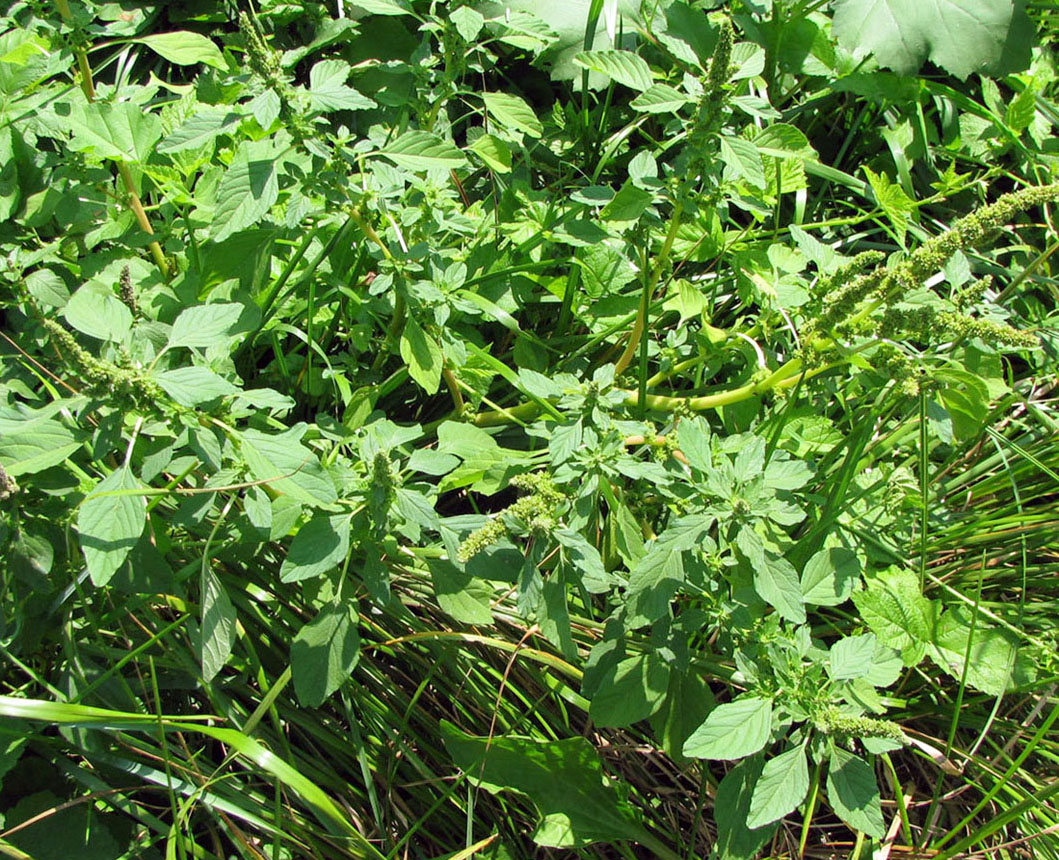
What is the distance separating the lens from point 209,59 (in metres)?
2.49

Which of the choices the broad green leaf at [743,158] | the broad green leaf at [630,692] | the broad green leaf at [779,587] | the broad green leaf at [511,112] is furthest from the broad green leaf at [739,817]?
the broad green leaf at [511,112]

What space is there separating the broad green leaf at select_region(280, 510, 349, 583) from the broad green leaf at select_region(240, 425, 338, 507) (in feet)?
0.16

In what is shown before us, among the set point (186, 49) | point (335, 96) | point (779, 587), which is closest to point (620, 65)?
point (335, 96)

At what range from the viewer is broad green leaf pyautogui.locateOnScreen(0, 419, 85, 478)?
60.6 inches

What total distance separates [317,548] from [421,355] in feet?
1.86

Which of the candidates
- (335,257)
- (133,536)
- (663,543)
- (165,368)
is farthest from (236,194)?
(663,543)

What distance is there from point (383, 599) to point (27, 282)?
1211 mm

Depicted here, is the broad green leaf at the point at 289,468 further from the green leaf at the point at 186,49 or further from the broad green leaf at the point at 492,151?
the green leaf at the point at 186,49

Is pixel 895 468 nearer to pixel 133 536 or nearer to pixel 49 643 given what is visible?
pixel 133 536

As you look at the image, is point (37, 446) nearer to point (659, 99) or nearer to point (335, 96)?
point (335, 96)

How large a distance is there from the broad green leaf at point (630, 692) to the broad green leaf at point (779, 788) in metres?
0.26

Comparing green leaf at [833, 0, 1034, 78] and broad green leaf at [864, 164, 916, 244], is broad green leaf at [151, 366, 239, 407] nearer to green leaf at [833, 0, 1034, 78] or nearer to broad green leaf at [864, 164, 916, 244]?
broad green leaf at [864, 164, 916, 244]

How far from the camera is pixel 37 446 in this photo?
5.20 feet

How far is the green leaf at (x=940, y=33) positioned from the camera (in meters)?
2.83
